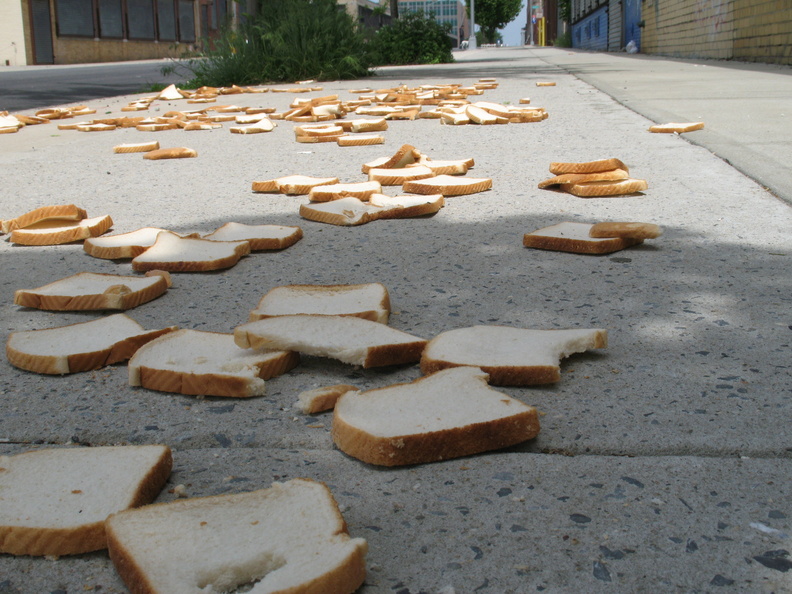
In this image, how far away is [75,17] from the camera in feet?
111

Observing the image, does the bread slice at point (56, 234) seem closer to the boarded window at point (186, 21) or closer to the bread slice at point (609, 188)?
the bread slice at point (609, 188)

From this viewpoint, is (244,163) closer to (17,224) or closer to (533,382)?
(17,224)

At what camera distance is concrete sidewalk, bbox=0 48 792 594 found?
1037 mm

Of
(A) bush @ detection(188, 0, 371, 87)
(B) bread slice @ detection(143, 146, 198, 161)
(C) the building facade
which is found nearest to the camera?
(B) bread slice @ detection(143, 146, 198, 161)

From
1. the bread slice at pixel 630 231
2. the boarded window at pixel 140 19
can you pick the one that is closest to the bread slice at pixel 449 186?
the bread slice at pixel 630 231

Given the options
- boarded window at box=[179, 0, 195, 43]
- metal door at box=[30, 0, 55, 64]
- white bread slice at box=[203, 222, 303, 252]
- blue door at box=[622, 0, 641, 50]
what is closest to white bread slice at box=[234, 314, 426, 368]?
white bread slice at box=[203, 222, 303, 252]

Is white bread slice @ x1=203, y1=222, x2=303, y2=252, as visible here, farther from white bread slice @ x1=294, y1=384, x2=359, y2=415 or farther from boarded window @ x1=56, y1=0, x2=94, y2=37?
boarded window @ x1=56, y1=0, x2=94, y2=37

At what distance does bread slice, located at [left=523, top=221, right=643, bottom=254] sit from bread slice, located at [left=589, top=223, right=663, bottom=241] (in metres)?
0.02

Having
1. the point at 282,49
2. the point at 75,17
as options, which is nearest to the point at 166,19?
the point at 75,17

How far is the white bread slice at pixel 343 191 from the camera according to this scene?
10.9 ft

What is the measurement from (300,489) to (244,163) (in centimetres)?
359

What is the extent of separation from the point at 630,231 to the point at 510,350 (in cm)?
104

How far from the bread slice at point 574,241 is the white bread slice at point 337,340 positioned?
981mm

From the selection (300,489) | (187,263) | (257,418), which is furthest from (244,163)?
(300,489)
